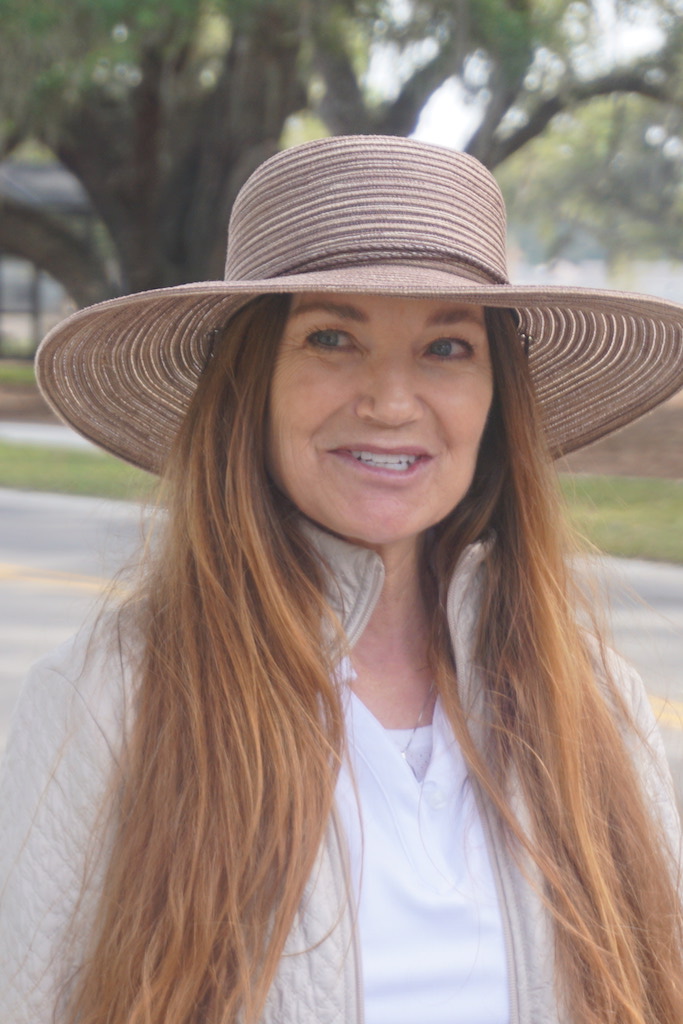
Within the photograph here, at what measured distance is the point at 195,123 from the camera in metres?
17.6

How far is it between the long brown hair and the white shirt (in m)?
0.05

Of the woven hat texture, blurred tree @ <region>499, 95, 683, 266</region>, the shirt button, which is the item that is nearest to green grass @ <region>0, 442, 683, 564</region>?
the woven hat texture

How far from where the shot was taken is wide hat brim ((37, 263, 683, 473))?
1.58 meters

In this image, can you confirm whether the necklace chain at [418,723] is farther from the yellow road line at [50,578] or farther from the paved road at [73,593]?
the yellow road line at [50,578]

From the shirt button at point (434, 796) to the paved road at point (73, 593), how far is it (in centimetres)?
249

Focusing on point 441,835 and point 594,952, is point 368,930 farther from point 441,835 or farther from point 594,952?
point 594,952

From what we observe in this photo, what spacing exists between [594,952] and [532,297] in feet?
2.58

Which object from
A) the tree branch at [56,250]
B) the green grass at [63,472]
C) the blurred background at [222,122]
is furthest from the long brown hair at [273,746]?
the tree branch at [56,250]

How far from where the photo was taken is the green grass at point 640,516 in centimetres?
821

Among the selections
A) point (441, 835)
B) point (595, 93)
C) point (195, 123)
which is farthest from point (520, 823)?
point (195, 123)

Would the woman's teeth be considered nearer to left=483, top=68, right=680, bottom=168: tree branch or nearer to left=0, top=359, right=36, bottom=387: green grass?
left=483, top=68, right=680, bottom=168: tree branch

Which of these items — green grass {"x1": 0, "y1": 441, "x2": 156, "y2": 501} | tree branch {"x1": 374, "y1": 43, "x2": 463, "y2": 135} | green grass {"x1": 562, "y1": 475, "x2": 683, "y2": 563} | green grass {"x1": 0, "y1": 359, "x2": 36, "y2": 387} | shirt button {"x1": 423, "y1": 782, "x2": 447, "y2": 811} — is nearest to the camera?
shirt button {"x1": 423, "y1": 782, "x2": 447, "y2": 811}

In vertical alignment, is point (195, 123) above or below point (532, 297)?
above

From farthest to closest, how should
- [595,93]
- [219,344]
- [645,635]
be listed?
1. [595,93]
2. [645,635]
3. [219,344]
